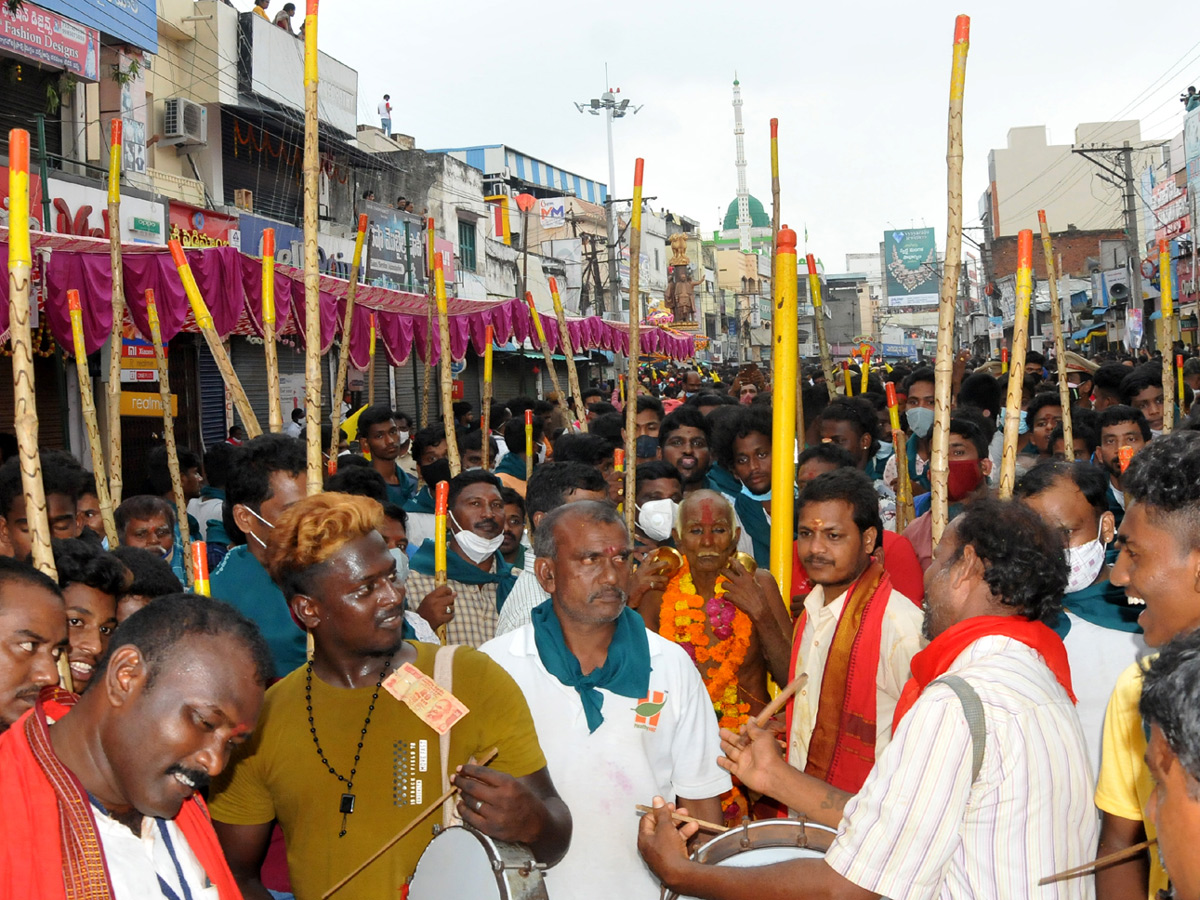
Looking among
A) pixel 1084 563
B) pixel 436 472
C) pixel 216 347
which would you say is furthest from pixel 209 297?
pixel 1084 563

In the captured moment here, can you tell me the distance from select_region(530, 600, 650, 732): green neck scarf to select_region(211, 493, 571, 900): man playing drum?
12.5 inches

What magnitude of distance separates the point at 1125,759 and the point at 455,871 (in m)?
1.31

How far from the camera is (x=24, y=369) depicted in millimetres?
2766

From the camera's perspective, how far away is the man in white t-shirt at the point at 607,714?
2.68 meters

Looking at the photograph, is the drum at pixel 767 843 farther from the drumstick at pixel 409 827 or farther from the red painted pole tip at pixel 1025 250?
the red painted pole tip at pixel 1025 250

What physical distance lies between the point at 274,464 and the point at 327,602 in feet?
4.52

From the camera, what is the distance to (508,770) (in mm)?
2396

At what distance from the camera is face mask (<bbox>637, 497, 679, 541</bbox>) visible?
5.05m

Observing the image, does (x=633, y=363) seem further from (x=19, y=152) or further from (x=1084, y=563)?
(x=19, y=152)

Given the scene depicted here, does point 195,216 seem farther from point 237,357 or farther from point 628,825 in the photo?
point 628,825

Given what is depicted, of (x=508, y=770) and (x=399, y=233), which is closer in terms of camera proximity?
(x=508, y=770)

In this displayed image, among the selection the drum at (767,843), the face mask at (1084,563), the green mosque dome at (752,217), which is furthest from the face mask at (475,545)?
the green mosque dome at (752,217)

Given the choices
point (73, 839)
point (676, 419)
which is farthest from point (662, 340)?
point (73, 839)

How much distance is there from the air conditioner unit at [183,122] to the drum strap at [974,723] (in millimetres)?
17372
